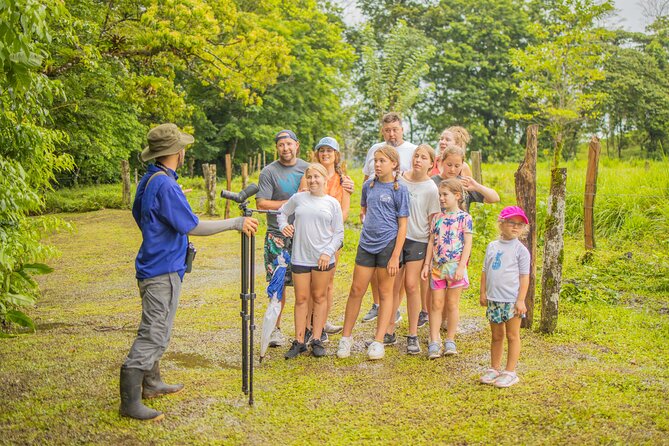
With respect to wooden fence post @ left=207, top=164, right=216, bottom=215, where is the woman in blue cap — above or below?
above

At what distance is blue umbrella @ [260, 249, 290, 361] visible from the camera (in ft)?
15.5

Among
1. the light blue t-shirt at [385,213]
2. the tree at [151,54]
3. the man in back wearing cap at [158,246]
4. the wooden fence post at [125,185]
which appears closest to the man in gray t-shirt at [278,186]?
the light blue t-shirt at [385,213]

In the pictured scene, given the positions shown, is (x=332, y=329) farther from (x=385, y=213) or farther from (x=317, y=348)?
(x=385, y=213)

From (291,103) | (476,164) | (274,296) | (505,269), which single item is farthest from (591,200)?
(291,103)

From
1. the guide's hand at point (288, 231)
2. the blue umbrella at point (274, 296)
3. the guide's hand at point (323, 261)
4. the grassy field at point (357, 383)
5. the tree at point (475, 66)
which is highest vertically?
the tree at point (475, 66)

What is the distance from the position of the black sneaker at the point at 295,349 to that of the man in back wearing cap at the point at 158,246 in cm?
136

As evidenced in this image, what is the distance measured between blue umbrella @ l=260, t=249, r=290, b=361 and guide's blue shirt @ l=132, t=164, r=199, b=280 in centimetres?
92

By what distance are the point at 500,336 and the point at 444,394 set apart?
60 centimetres

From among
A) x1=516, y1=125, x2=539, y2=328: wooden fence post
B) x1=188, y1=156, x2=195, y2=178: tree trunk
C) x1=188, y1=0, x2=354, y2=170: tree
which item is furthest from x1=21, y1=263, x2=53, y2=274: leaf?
x1=188, y1=156, x2=195, y2=178: tree trunk

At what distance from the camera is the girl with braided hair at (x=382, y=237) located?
5.07 m

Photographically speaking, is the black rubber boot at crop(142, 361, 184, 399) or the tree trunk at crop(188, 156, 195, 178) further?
the tree trunk at crop(188, 156, 195, 178)

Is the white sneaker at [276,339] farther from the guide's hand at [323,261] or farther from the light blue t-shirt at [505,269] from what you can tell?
the light blue t-shirt at [505,269]

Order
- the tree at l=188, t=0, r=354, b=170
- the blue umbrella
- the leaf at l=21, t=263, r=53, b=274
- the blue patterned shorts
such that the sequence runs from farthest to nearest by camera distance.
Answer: the tree at l=188, t=0, r=354, b=170
the leaf at l=21, t=263, r=53, b=274
the blue umbrella
the blue patterned shorts

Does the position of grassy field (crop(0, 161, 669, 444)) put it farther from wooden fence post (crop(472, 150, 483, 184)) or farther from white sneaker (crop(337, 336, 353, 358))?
wooden fence post (crop(472, 150, 483, 184))
